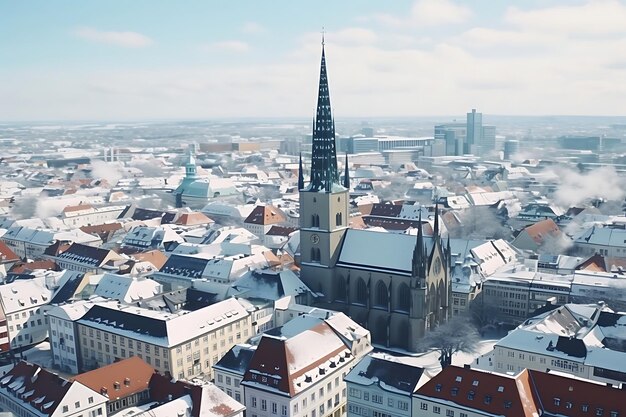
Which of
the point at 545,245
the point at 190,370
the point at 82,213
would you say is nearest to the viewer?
the point at 190,370

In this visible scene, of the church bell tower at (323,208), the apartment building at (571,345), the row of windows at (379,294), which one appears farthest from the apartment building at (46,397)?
the apartment building at (571,345)

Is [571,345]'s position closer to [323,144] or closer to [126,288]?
[323,144]

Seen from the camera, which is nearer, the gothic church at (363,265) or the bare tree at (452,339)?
the bare tree at (452,339)

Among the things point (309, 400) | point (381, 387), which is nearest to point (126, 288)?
point (309, 400)

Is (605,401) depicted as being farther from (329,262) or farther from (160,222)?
(160,222)

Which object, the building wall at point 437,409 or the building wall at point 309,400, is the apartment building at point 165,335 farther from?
the building wall at point 437,409

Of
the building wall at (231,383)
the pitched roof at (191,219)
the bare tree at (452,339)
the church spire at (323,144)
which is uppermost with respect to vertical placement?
the church spire at (323,144)

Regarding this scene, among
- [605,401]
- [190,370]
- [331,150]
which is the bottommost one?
[190,370]

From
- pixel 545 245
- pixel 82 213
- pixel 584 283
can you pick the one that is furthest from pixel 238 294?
pixel 82 213
